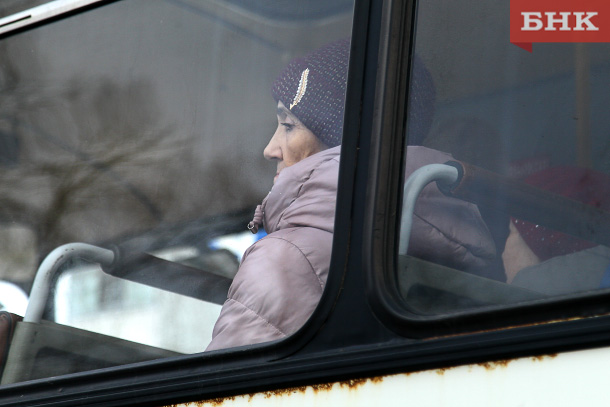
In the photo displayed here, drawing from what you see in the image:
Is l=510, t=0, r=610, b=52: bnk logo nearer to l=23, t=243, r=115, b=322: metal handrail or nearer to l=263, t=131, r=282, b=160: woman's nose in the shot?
l=263, t=131, r=282, b=160: woman's nose

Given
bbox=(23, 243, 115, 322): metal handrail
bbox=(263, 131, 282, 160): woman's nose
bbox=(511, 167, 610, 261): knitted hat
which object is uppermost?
bbox=(263, 131, 282, 160): woman's nose

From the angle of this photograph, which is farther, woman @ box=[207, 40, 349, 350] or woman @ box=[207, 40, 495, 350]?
woman @ box=[207, 40, 349, 350]

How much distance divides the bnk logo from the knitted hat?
0.71 ft

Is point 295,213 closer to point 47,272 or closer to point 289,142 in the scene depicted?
point 289,142

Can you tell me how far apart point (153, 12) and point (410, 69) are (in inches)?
30.7

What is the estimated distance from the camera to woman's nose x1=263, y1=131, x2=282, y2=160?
192 cm

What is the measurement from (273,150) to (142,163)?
1.14 ft

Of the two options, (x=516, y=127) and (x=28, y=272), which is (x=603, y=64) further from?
(x=28, y=272)

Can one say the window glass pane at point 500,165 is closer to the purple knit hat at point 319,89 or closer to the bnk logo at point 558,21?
the bnk logo at point 558,21

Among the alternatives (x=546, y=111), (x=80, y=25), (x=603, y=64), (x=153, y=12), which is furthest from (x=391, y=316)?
(x=80, y=25)

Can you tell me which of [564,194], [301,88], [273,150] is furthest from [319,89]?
[564,194]

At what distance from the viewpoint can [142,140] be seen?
2135mm

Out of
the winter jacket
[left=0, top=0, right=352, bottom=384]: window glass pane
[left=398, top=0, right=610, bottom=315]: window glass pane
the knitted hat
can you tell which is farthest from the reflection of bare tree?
the knitted hat

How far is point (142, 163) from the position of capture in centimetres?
211
